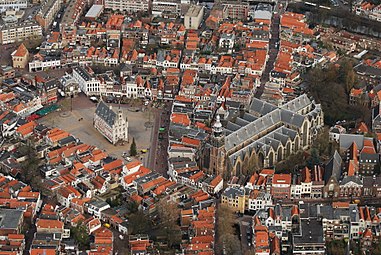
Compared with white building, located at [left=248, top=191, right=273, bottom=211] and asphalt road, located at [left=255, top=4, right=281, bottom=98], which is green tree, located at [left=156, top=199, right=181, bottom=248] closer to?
white building, located at [left=248, top=191, right=273, bottom=211]

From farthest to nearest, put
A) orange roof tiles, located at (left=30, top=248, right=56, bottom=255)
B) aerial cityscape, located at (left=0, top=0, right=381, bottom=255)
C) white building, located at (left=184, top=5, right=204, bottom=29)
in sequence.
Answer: white building, located at (left=184, top=5, right=204, bottom=29) → aerial cityscape, located at (left=0, top=0, right=381, bottom=255) → orange roof tiles, located at (left=30, top=248, right=56, bottom=255)

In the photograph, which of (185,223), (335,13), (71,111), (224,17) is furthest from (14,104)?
(335,13)

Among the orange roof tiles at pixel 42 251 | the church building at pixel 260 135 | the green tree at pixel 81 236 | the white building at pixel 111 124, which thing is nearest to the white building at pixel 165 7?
the church building at pixel 260 135

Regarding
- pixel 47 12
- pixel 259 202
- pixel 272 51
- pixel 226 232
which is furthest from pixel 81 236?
pixel 47 12

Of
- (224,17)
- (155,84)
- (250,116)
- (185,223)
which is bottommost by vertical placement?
(185,223)

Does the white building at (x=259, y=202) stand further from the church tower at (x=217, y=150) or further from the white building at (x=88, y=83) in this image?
the white building at (x=88, y=83)

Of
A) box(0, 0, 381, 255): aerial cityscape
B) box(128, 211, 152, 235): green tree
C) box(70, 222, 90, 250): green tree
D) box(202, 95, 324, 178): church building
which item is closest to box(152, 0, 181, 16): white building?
box(0, 0, 381, 255): aerial cityscape

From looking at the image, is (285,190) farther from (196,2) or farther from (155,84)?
(196,2)
